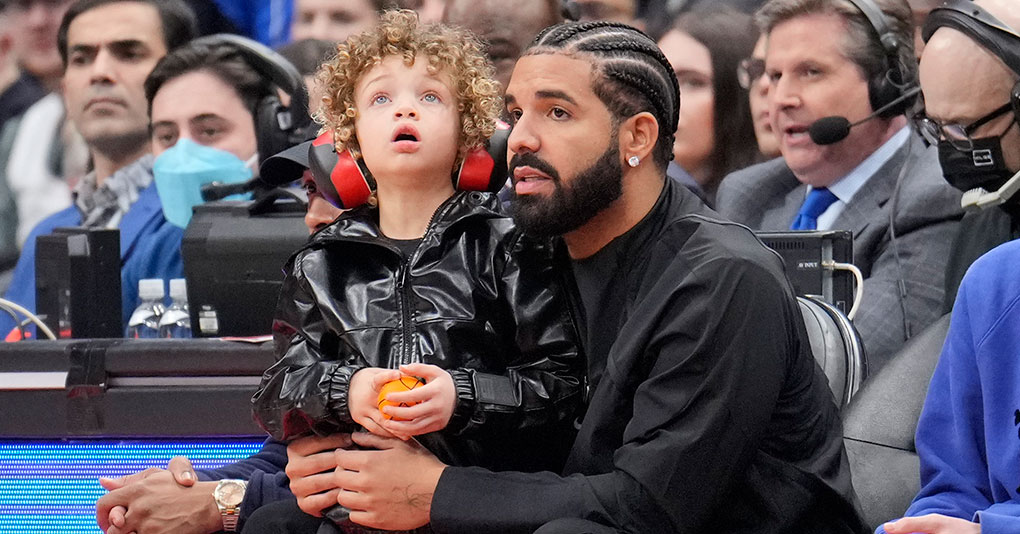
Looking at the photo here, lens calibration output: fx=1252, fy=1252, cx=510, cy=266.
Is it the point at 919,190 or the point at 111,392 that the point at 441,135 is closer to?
the point at 111,392

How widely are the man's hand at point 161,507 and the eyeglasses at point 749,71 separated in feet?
7.84

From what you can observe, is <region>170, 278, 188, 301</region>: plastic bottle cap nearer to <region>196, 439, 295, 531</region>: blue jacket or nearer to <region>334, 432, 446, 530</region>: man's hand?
<region>196, 439, 295, 531</region>: blue jacket

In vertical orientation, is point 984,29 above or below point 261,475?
above

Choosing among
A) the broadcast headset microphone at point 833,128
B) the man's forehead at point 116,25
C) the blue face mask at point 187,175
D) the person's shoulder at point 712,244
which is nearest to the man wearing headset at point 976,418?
the person's shoulder at point 712,244

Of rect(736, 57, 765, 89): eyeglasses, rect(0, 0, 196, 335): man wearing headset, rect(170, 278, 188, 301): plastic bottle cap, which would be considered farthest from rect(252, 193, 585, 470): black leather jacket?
rect(0, 0, 196, 335): man wearing headset

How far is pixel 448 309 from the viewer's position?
6.99ft

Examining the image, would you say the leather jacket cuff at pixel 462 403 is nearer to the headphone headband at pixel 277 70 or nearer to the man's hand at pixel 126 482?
the man's hand at pixel 126 482

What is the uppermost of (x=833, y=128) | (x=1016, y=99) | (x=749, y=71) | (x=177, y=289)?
(x=1016, y=99)

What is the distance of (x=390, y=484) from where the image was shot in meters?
1.99

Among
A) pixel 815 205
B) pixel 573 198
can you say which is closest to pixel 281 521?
pixel 573 198

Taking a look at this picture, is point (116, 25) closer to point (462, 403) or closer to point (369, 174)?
point (369, 174)

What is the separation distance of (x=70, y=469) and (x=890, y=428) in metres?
1.83

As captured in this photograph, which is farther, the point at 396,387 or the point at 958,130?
the point at 958,130

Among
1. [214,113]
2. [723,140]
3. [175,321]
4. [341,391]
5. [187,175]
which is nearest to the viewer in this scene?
[341,391]
